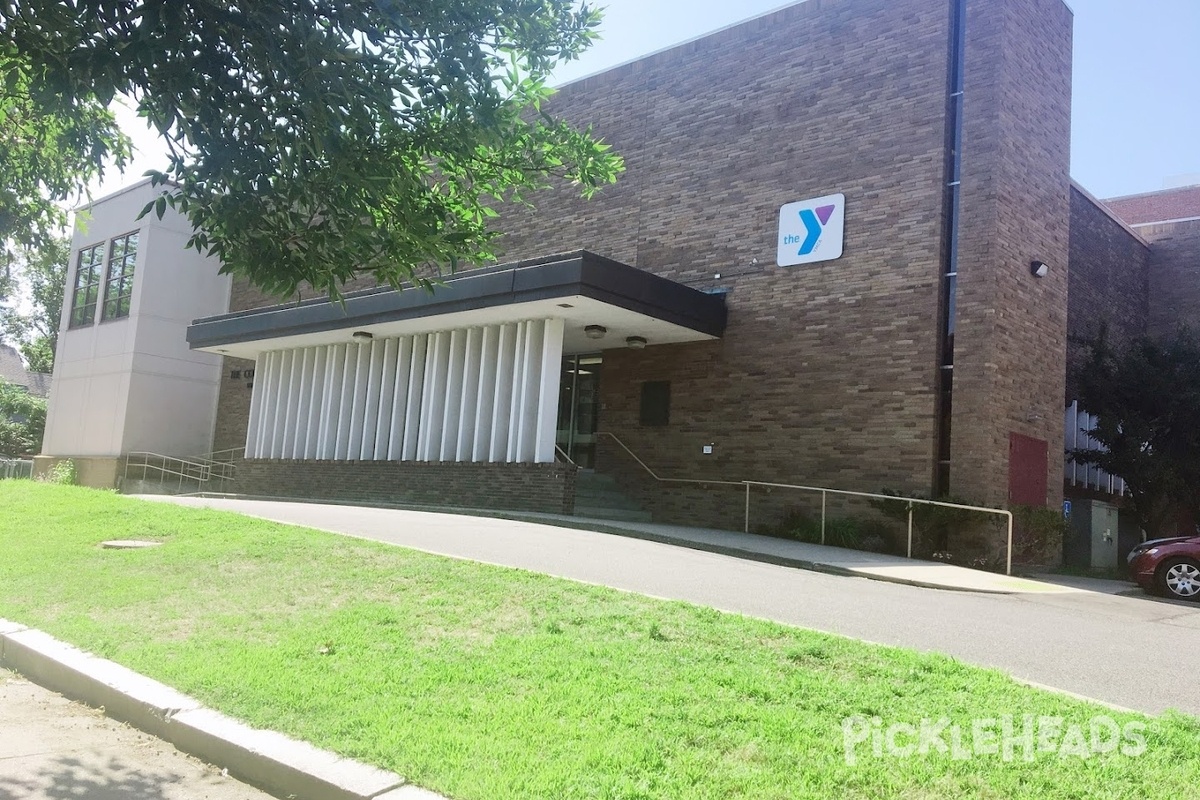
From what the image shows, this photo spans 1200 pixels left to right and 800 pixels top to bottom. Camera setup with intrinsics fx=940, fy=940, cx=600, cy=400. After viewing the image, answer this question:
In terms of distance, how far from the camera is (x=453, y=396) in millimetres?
19969

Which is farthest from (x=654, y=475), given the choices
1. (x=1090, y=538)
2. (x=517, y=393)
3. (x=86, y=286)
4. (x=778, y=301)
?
(x=86, y=286)

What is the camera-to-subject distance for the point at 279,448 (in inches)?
964

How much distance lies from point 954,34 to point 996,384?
6.42 m

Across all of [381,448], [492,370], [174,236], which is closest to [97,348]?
[174,236]

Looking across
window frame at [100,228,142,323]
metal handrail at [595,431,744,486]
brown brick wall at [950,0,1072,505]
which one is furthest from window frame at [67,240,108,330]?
brown brick wall at [950,0,1072,505]

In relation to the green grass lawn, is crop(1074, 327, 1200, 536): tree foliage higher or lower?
higher

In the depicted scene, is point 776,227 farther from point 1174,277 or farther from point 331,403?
point 1174,277

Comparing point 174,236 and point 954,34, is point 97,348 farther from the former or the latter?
point 954,34

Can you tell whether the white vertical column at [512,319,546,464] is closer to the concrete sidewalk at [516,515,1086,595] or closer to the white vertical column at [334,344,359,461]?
the concrete sidewalk at [516,515,1086,595]

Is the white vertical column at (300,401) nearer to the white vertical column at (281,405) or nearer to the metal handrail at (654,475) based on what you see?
the white vertical column at (281,405)

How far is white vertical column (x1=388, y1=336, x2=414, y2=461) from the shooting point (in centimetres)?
2116

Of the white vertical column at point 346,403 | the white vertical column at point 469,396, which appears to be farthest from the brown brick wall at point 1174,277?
the white vertical column at point 346,403

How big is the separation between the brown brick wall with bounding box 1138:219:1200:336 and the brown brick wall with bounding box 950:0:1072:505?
8.31 meters

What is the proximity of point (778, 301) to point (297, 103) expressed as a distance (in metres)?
13.0
